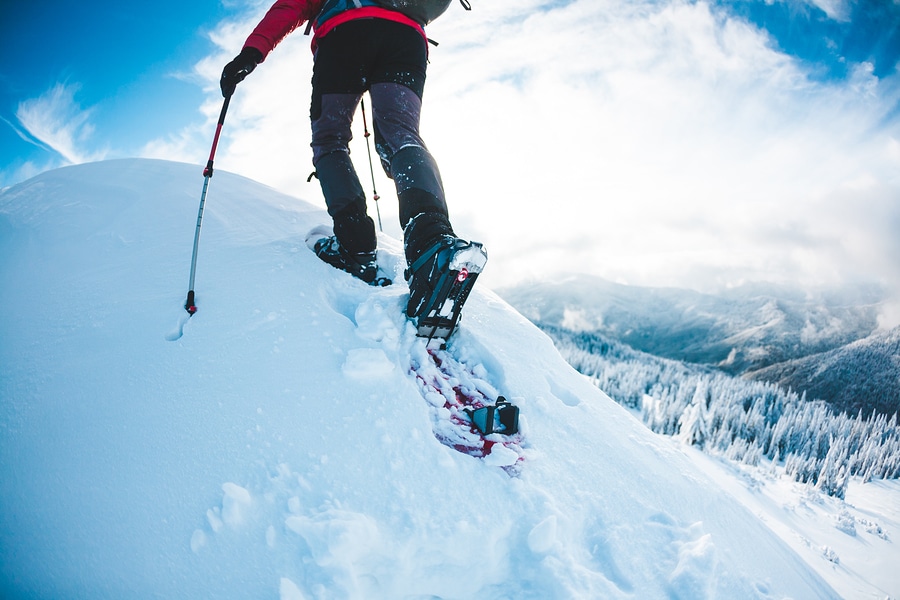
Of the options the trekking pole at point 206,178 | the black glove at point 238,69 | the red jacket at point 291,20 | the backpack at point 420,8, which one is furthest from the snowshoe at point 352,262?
the backpack at point 420,8

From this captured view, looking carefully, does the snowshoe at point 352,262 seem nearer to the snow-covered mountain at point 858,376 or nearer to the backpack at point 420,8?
the backpack at point 420,8

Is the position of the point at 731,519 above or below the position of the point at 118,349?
below

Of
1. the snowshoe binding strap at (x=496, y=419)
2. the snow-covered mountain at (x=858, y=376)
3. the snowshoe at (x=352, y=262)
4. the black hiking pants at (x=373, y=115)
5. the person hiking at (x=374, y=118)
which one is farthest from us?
the snow-covered mountain at (x=858, y=376)

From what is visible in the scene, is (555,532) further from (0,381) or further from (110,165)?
(110,165)

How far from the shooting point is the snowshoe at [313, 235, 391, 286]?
A: 280 cm

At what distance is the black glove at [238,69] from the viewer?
2469mm

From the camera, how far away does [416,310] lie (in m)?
2.38

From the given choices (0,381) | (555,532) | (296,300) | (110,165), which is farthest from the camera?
(110,165)

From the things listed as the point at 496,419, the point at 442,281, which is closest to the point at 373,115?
the point at 442,281

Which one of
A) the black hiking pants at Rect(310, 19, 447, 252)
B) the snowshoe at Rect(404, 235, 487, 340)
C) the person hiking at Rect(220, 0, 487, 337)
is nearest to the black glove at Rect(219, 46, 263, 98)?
the person hiking at Rect(220, 0, 487, 337)

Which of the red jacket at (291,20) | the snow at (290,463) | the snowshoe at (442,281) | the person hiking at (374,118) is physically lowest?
the snow at (290,463)

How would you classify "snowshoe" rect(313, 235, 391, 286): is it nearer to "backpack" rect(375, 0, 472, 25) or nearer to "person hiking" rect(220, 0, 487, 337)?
"person hiking" rect(220, 0, 487, 337)

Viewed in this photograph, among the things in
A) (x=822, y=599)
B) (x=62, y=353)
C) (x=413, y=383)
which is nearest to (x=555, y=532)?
(x=413, y=383)

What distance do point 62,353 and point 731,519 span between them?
12.6 ft
